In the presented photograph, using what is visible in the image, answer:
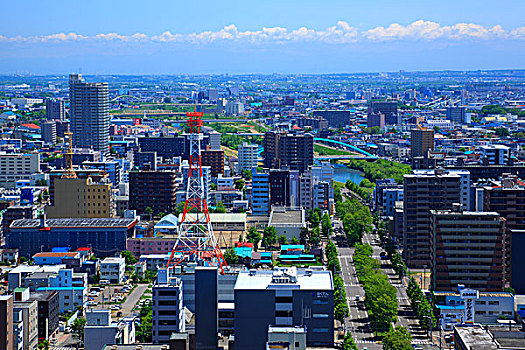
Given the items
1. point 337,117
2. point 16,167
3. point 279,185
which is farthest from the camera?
point 337,117

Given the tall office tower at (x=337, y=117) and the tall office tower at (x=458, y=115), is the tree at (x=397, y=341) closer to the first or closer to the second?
the tall office tower at (x=337, y=117)

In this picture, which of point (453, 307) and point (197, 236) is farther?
point (197, 236)

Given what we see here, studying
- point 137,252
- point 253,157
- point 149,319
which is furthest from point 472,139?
point 149,319

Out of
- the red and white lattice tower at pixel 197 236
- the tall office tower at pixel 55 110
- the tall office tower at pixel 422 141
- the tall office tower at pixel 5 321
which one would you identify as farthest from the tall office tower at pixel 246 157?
the tall office tower at pixel 5 321

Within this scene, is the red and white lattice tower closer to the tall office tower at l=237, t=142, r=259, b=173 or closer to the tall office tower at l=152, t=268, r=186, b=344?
the tall office tower at l=152, t=268, r=186, b=344

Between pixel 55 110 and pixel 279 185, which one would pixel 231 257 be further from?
pixel 55 110

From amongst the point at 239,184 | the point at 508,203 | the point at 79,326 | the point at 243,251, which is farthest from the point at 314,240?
the point at 239,184

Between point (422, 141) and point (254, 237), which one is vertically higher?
point (422, 141)
